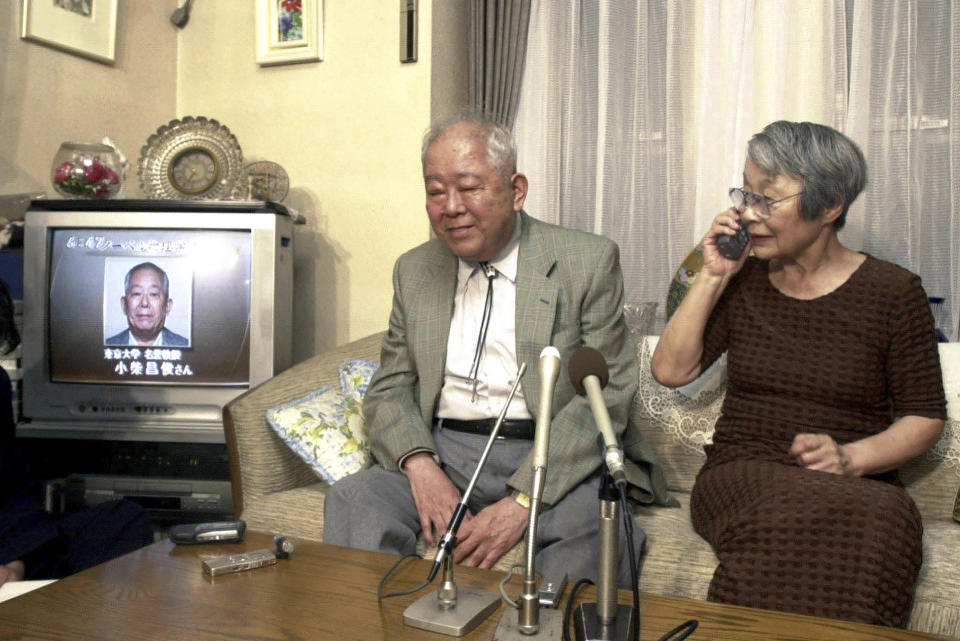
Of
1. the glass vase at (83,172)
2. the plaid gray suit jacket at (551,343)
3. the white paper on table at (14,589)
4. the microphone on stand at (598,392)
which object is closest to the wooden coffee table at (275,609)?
the white paper on table at (14,589)

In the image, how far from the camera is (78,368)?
2.46 meters

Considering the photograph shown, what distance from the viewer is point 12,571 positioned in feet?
5.16

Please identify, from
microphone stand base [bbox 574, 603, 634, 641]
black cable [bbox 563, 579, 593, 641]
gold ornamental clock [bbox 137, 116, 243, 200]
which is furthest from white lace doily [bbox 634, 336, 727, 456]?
gold ornamental clock [bbox 137, 116, 243, 200]

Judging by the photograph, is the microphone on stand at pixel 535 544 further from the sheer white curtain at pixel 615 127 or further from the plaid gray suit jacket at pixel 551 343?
the sheer white curtain at pixel 615 127

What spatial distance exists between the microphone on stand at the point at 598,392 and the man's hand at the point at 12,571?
126cm

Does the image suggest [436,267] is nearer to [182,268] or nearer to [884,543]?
[182,268]

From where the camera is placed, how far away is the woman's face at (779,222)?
1.72m

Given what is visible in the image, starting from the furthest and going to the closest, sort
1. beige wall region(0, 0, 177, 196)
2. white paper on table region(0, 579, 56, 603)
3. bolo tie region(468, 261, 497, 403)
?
beige wall region(0, 0, 177, 196) < bolo tie region(468, 261, 497, 403) < white paper on table region(0, 579, 56, 603)

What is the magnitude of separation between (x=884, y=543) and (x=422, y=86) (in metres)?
2.17

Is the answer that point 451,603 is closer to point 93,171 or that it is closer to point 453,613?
point 453,613

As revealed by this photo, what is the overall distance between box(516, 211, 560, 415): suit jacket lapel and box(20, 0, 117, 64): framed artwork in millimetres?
1959

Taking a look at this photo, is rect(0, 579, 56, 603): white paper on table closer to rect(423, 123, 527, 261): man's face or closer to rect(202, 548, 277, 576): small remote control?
rect(202, 548, 277, 576): small remote control

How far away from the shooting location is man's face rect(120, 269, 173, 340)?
243cm

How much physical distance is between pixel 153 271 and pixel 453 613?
5.82ft
